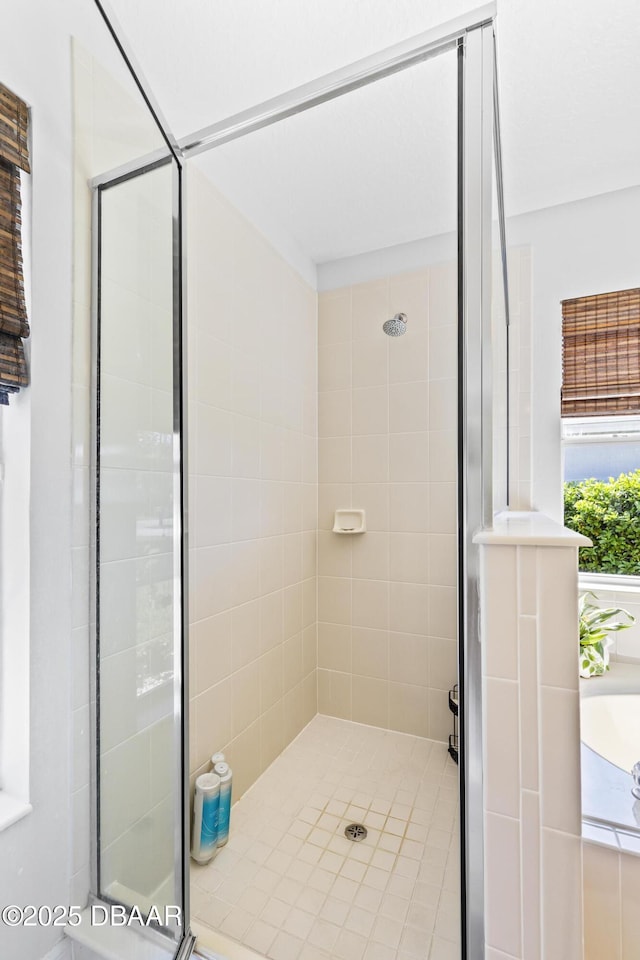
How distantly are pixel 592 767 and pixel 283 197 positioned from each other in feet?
6.71

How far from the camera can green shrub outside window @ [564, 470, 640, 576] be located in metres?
1.83

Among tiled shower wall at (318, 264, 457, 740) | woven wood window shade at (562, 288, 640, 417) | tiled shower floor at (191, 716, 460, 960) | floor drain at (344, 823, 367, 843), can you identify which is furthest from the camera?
tiled shower wall at (318, 264, 457, 740)

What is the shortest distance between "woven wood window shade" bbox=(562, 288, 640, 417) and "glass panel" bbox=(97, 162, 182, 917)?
1.60 metres

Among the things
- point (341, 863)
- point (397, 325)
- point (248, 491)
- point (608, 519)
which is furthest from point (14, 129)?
point (608, 519)

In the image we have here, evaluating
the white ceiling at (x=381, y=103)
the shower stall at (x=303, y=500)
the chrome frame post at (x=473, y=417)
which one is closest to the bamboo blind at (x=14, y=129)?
the shower stall at (x=303, y=500)

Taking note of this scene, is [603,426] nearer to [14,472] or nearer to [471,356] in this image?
[471,356]

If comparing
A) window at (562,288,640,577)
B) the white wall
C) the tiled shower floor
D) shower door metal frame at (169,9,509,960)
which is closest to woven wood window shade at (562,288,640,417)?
window at (562,288,640,577)

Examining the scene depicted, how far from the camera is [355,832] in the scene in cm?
137

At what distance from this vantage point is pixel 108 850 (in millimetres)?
920

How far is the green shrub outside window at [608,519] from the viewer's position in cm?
183

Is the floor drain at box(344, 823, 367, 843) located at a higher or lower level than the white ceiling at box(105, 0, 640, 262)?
lower

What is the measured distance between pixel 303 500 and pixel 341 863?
126cm

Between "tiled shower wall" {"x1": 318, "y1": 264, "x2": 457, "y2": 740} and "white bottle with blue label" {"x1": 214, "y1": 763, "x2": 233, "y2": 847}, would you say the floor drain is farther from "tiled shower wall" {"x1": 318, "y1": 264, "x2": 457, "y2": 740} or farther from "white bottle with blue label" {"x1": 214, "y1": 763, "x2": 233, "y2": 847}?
"tiled shower wall" {"x1": 318, "y1": 264, "x2": 457, "y2": 740}

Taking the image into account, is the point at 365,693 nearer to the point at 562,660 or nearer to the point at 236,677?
the point at 236,677
